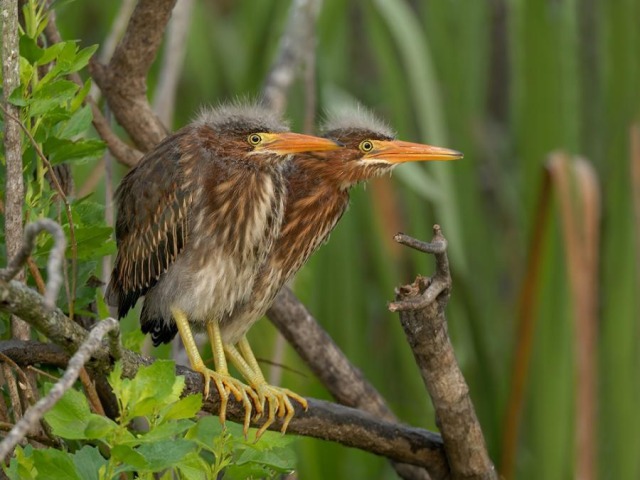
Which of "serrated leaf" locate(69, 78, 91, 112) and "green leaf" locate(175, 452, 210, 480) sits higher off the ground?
"serrated leaf" locate(69, 78, 91, 112)

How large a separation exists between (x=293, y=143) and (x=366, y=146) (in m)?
0.20

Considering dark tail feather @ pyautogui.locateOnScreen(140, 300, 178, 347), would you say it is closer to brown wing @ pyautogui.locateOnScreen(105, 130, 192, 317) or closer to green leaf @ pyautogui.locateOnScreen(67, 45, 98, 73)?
brown wing @ pyautogui.locateOnScreen(105, 130, 192, 317)


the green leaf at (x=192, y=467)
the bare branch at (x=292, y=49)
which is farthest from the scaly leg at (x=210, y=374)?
the bare branch at (x=292, y=49)

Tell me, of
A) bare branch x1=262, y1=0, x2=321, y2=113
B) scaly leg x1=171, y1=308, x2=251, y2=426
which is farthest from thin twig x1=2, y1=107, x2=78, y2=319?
bare branch x1=262, y1=0, x2=321, y2=113

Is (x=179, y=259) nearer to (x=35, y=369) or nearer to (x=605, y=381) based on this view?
(x=35, y=369)

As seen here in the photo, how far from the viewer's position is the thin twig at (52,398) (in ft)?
3.42

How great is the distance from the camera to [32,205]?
64.9 inches

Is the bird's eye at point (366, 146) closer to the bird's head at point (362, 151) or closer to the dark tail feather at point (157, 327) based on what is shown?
the bird's head at point (362, 151)

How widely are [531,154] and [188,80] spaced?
1221 millimetres

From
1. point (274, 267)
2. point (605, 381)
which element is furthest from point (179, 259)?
point (605, 381)

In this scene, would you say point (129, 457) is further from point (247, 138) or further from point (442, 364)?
point (247, 138)

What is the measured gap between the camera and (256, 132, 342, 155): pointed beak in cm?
200

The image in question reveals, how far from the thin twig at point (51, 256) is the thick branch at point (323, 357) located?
1168 mm

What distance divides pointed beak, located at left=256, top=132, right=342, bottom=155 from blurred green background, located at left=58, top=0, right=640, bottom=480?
58cm
